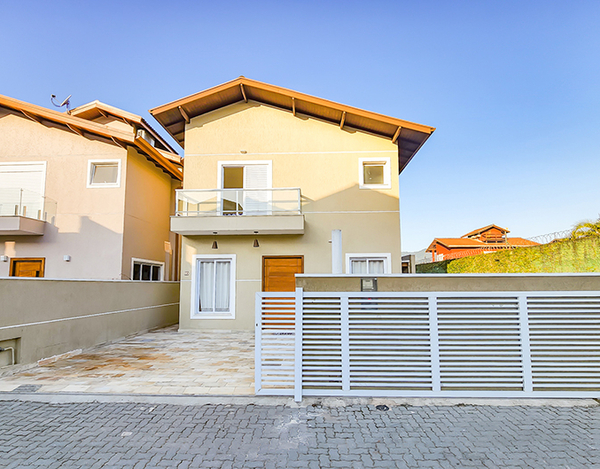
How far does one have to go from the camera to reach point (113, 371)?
598cm

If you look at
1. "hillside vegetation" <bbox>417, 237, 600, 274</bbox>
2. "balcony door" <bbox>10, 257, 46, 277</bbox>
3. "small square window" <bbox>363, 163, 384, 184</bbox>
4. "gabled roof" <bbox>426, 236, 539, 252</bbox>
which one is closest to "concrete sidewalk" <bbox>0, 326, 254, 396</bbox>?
"balcony door" <bbox>10, 257, 46, 277</bbox>

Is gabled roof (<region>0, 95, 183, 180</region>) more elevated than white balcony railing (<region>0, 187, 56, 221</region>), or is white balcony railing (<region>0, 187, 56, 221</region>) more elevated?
gabled roof (<region>0, 95, 183, 180</region>)

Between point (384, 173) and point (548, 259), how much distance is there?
5.17m

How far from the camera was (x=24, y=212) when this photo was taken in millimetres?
10758

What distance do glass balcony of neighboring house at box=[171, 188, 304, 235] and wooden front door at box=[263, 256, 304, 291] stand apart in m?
0.97

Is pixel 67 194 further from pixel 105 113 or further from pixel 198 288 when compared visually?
pixel 198 288

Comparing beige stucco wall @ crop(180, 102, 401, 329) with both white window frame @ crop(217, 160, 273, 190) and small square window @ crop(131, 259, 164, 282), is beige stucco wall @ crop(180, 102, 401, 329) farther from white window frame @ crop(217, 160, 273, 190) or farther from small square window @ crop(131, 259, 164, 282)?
small square window @ crop(131, 259, 164, 282)

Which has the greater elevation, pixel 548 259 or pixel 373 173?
pixel 373 173

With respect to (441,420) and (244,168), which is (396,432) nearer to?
(441,420)

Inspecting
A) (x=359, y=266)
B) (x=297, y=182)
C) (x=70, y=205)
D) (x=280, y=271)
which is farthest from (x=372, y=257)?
(x=70, y=205)

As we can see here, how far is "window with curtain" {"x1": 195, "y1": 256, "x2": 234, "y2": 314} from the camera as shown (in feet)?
34.3

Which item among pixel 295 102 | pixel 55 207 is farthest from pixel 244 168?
pixel 55 207

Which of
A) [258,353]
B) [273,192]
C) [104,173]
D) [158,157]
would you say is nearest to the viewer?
[258,353]

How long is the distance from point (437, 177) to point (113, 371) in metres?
19.3
